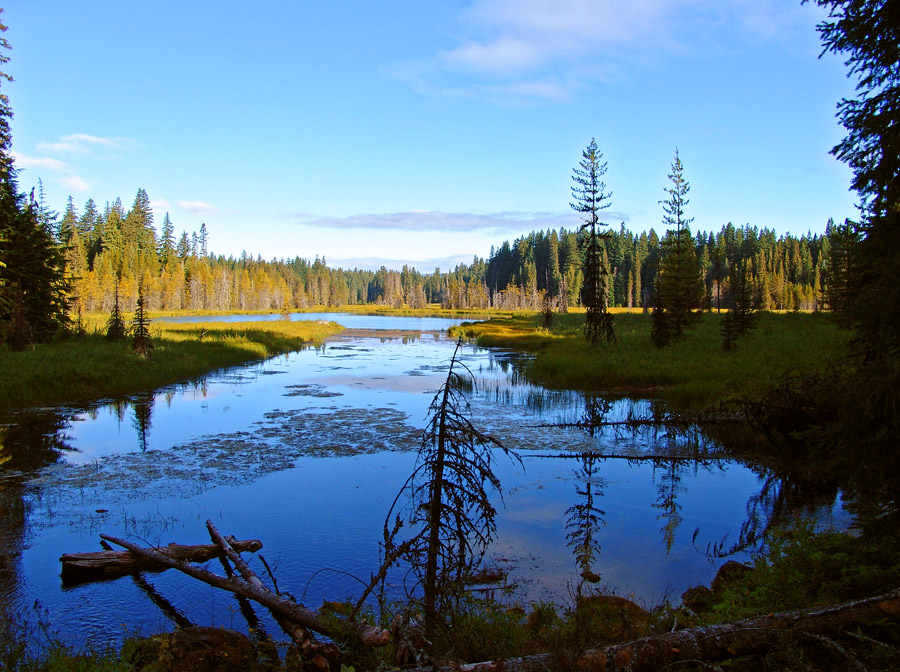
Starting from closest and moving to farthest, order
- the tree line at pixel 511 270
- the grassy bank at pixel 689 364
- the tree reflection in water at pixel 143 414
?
the tree reflection in water at pixel 143 414
the grassy bank at pixel 689 364
the tree line at pixel 511 270

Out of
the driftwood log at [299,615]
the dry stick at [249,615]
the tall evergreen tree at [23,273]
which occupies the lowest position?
the dry stick at [249,615]

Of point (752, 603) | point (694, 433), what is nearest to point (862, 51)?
point (752, 603)

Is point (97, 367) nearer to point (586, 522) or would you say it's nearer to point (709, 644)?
point (586, 522)

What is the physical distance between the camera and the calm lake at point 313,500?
8.07 meters

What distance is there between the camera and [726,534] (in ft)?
34.1

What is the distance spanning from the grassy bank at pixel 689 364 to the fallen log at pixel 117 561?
→ 46.7 feet

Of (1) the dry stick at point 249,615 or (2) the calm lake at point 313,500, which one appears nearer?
(1) the dry stick at point 249,615

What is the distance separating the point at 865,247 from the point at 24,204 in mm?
39681

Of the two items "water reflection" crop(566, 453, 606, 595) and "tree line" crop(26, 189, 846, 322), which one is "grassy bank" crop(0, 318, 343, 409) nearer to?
"water reflection" crop(566, 453, 606, 595)

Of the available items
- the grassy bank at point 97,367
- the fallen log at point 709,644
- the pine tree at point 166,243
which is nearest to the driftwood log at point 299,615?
the fallen log at point 709,644

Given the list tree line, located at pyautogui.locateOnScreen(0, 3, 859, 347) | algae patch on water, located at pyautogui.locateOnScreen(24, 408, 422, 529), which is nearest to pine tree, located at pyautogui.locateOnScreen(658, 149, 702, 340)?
tree line, located at pyautogui.locateOnScreen(0, 3, 859, 347)

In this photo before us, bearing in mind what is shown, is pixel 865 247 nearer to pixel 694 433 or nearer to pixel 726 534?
pixel 726 534

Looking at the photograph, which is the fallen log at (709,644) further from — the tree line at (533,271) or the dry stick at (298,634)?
the tree line at (533,271)

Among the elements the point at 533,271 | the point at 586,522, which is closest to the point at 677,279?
the point at 586,522
